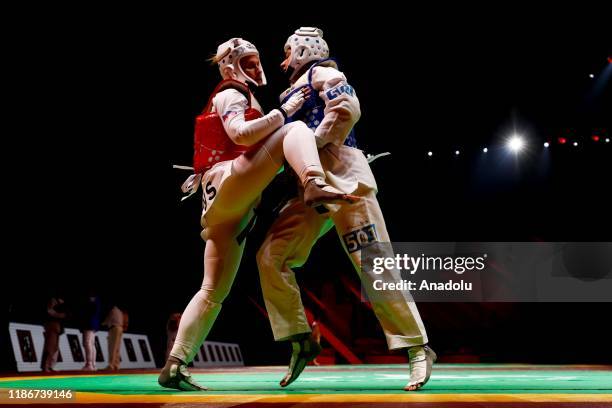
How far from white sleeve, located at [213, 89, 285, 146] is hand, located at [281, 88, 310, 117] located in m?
0.11

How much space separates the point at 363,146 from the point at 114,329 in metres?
7.24

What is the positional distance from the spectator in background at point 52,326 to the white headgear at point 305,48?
24.1 ft

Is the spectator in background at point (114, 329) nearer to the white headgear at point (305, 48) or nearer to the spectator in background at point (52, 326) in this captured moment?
the spectator in background at point (52, 326)

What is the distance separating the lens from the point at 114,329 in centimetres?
1091

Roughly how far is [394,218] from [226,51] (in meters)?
14.0

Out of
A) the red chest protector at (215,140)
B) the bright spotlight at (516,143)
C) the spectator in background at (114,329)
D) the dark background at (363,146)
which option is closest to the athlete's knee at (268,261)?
the red chest protector at (215,140)

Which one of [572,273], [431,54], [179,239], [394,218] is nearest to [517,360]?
[572,273]

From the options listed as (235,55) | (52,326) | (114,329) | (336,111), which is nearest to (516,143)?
(114,329)

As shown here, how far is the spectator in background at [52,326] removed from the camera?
379 inches

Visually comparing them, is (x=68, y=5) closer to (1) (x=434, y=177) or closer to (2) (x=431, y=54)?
(2) (x=431, y=54)

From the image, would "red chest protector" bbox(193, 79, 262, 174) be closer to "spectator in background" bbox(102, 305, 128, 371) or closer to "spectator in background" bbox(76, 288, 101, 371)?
"spectator in background" bbox(76, 288, 101, 371)

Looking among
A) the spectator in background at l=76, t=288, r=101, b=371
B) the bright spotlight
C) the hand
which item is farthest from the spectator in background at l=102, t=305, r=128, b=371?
the bright spotlight

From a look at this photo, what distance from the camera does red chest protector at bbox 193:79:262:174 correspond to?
337cm

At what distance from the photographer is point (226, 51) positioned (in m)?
3.65
